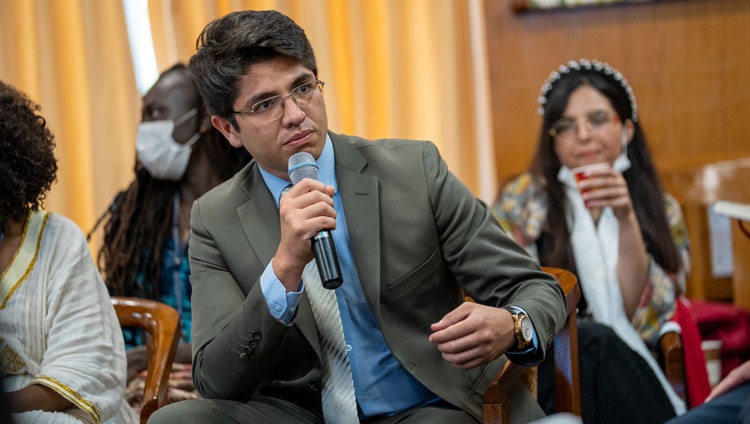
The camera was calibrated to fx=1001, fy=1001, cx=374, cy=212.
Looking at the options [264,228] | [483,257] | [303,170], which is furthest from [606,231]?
[303,170]

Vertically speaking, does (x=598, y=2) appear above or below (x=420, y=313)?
above

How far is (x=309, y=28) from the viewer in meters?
4.81

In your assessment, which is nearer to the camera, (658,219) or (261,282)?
(261,282)

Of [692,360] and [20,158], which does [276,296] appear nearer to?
[20,158]

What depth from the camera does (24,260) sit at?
248 centimetres

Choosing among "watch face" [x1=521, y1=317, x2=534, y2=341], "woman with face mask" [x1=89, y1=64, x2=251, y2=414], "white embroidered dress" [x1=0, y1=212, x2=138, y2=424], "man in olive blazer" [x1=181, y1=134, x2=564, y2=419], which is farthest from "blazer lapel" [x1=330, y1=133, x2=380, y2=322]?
"woman with face mask" [x1=89, y1=64, x2=251, y2=414]

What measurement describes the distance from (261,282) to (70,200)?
290cm

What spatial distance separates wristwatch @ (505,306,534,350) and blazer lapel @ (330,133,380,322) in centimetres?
34

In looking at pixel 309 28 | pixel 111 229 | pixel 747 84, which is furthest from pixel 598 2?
pixel 111 229

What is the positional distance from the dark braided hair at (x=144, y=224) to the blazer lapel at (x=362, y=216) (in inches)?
56.6

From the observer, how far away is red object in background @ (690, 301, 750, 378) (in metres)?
4.11

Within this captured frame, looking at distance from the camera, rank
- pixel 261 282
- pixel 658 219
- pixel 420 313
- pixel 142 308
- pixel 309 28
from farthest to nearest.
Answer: pixel 309 28
pixel 658 219
pixel 142 308
pixel 420 313
pixel 261 282

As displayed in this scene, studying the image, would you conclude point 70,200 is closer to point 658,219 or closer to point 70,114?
point 70,114

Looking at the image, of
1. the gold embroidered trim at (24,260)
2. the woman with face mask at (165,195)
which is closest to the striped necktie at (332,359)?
the gold embroidered trim at (24,260)
